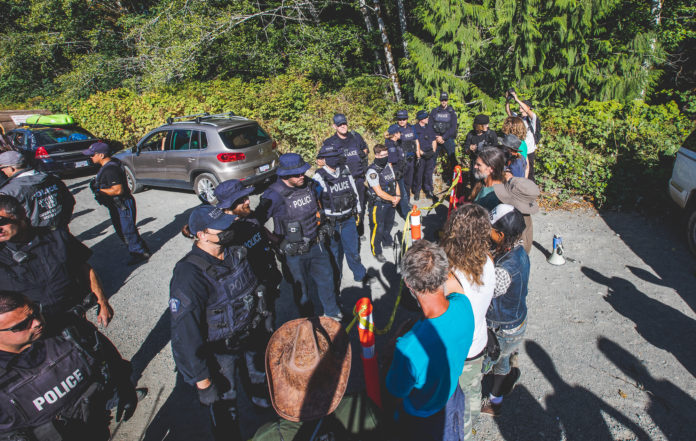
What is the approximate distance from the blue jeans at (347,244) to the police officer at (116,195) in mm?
3951

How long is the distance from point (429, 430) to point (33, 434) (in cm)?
231

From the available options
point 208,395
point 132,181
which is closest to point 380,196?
point 208,395

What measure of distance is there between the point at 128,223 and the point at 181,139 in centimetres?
301

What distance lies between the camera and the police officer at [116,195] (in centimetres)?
546

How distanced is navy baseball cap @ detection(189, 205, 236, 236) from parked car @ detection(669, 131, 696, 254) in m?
6.19

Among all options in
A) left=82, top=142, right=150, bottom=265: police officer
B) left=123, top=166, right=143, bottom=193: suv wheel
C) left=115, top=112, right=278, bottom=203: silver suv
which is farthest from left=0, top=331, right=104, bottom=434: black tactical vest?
left=123, top=166, right=143, bottom=193: suv wheel

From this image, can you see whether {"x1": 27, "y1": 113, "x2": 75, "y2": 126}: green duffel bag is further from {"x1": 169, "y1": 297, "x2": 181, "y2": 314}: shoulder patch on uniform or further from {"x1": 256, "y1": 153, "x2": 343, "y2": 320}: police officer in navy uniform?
{"x1": 169, "y1": 297, "x2": 181, "y2": 314}: shoulder patch on uniform

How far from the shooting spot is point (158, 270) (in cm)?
584

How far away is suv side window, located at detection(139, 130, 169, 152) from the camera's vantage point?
8367mm

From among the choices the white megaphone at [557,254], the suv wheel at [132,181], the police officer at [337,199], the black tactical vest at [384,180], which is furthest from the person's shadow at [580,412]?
the suv wheel at [132,181]

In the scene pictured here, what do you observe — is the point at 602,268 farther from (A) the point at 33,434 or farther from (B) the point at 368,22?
(B) the point at 368,22

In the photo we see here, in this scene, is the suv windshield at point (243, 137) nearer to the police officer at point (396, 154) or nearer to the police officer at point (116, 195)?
the police officer at point (116, 195)

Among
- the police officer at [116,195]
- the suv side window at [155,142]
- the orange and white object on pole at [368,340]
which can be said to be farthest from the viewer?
the suv side window at [155,142]

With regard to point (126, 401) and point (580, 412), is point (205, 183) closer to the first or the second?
point (126, 401)
